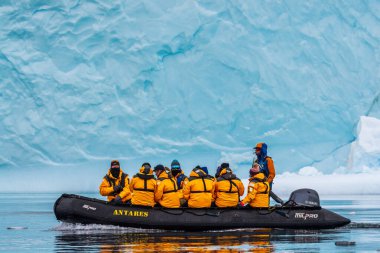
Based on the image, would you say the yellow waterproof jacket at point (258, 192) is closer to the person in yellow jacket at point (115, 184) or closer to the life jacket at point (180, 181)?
the life jacket at point (180, 181)

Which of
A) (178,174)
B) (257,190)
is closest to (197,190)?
(257,190)

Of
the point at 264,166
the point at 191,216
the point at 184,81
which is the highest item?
the point at 184,81

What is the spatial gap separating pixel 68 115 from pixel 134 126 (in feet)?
7.21

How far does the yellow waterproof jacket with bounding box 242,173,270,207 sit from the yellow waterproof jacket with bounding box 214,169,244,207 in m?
0.14

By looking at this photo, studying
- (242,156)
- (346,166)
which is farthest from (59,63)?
(346,166)

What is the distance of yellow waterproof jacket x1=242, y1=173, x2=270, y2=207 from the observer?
12273 mm

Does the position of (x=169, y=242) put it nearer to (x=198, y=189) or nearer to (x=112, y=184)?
(x=198, y=189)

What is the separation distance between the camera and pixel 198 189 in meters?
12.2

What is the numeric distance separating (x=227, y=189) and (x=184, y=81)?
15145mm

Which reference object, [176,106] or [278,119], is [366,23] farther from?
[176,106]

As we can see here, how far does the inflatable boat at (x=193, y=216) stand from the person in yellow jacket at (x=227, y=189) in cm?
15

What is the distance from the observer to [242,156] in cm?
2773

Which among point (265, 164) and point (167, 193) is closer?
point (167, 193)

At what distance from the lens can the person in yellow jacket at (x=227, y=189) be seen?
40.1ft
